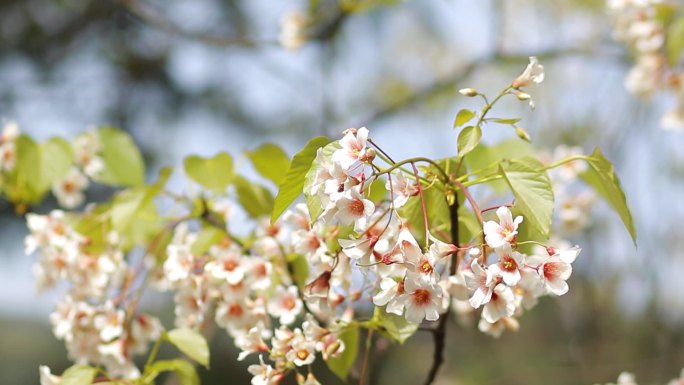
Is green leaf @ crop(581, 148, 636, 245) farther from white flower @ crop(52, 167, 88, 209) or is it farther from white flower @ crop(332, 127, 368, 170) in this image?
white flower @ crop(52, 167, 88, 209)

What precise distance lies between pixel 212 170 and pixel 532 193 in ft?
1.67

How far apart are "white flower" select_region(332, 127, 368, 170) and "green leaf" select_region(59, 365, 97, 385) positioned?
44 cm

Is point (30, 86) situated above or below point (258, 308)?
below

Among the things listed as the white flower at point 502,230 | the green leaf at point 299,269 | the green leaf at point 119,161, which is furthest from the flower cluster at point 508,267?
the green leaf at point 119,161

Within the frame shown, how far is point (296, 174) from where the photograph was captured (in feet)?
2.22

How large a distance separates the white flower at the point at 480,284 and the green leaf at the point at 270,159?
444 mm

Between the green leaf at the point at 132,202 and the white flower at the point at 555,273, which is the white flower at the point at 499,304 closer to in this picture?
the white flower at the point at 555,273

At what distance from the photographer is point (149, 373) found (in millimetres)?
872

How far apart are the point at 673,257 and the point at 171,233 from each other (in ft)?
13.5

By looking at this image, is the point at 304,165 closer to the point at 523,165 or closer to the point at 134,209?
the point at 523,165

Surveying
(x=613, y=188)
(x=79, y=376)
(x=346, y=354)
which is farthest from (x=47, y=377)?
(x=613, y=188)

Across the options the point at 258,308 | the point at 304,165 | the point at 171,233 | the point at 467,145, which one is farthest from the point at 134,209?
the point at 467,145

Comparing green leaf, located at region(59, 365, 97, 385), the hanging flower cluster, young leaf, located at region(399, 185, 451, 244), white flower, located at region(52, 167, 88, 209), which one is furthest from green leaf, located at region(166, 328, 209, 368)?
white flower, located at region(52, 167, 88, 209)

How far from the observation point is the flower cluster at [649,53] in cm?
169
